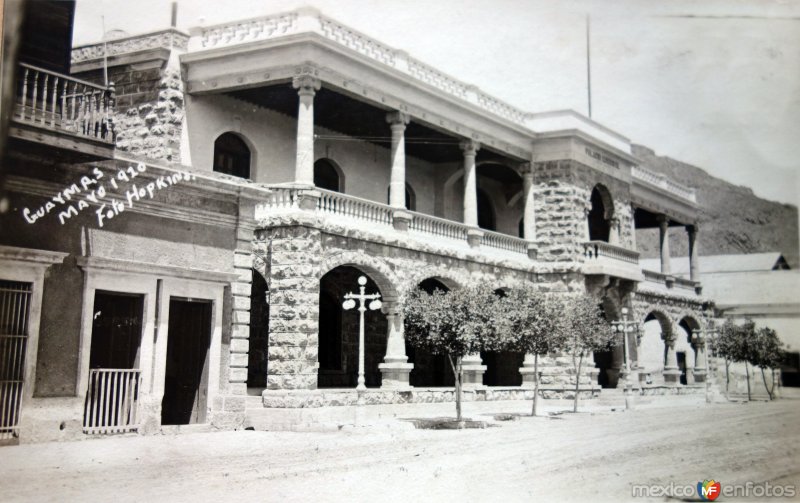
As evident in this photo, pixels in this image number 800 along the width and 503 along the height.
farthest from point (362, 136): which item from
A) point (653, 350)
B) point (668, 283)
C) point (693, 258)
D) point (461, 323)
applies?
point (653, 350)

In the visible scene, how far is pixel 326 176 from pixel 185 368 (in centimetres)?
1060

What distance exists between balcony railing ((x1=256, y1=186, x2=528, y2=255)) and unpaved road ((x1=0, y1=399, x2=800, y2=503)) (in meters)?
4.98

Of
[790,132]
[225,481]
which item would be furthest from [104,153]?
[790,132]

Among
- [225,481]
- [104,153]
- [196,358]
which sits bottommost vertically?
[225,481]

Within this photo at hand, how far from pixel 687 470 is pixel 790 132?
459 cm

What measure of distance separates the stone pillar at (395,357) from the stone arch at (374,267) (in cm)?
33

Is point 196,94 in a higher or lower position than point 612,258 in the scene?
higher

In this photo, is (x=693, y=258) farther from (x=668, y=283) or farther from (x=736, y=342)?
(x=736, y=342)

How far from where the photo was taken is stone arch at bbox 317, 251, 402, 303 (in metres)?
18.6

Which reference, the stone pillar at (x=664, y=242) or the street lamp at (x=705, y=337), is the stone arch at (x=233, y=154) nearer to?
the stone pillar at (x=664, y=242)

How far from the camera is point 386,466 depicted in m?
10.6

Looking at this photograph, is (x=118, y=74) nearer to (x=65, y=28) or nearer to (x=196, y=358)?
(x=65, y=28)

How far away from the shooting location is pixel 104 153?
10.7 meters

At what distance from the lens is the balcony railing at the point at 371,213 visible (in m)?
18.0
